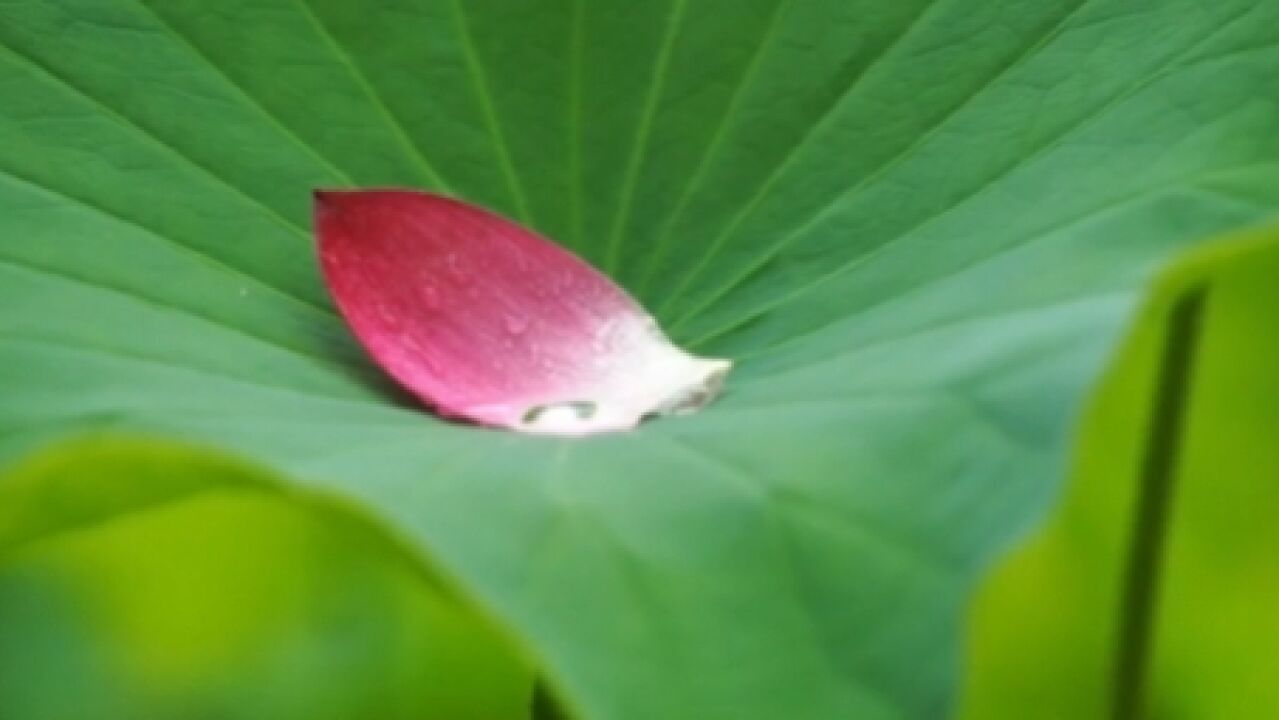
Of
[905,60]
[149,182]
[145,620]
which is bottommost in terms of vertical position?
[145,620]

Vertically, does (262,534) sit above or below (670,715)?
below

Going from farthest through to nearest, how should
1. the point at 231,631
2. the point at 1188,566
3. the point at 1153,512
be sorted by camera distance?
the point at 231,631 → the point at 1188,566 → the point at 1153,512

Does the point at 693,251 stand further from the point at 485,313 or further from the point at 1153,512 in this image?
the point at 1153,512

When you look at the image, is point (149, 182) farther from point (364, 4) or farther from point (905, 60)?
point (905, 60)

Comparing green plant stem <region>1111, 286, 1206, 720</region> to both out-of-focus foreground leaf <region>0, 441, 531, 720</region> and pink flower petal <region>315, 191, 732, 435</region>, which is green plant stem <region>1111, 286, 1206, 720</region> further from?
out-of-focus foreground leaf <region>0, 441, 531, 720</region>

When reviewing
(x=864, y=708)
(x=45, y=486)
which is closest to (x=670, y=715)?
(x=864, y=708)

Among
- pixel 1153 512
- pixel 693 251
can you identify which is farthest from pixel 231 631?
pixel 1153 512
